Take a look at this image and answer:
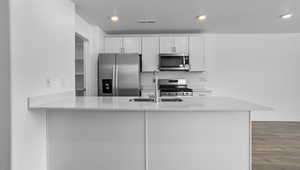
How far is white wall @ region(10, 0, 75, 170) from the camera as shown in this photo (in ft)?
6.07

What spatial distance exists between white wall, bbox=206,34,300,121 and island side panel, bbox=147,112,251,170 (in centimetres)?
324

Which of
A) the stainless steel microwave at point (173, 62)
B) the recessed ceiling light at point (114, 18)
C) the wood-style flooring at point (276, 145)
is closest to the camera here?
the wood-style flooring at point (276, 145)

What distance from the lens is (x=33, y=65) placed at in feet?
6.86

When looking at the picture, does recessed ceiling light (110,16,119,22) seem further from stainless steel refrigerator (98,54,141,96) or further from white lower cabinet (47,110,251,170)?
white lower cabinet (47,110,251,170)

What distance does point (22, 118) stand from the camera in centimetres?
194

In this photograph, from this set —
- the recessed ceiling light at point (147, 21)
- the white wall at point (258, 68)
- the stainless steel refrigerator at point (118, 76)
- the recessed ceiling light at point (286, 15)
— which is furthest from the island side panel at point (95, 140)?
the white wall at point (258, 68)

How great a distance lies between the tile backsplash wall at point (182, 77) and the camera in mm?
5254

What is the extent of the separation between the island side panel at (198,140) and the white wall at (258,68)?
10.6 feet

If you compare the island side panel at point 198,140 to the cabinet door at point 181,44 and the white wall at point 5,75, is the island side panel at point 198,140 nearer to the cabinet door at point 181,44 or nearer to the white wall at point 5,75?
the white wall at point 5,75

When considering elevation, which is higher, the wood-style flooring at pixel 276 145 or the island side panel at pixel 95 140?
the island side panel at pixel 95 140

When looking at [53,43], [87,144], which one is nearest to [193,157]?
[87,144]

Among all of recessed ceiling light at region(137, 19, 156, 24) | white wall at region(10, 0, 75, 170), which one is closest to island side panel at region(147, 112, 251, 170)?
white wall at region(10, 0, 75, 170)

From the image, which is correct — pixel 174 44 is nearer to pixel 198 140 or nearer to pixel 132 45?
pixel 132 45

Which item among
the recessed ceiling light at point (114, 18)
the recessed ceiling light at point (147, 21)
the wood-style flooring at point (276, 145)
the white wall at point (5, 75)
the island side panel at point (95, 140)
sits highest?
the recessed ceiling light at point (147, 21)
